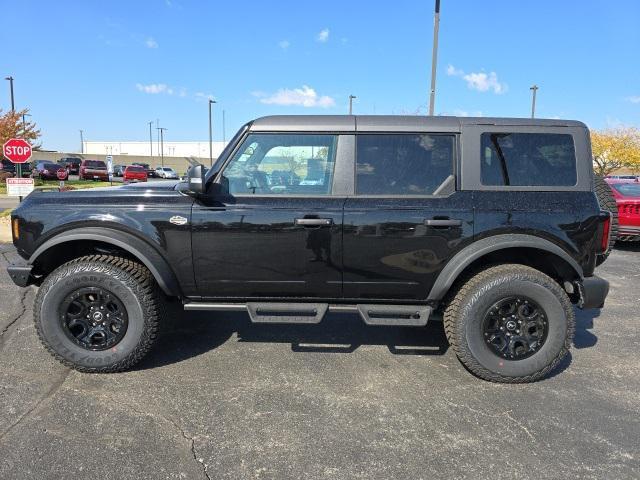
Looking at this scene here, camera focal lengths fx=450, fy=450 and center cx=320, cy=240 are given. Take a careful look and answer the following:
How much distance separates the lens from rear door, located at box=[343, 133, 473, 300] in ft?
11.0

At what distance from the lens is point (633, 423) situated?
290 cm

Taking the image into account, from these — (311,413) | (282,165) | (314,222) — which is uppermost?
(282,165)

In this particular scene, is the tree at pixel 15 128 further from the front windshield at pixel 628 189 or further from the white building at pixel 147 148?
the white building at pixel 147 148

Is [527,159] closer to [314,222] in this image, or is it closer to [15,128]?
[314,222]

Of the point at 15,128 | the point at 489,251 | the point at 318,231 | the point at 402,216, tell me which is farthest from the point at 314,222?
the point at 15,128

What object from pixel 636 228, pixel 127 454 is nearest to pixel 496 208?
pixel 127 454

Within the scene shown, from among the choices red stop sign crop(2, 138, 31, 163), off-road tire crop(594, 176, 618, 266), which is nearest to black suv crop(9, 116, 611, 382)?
off-road tire crop(594, 176, 618, 266)

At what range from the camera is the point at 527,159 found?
11.4ft

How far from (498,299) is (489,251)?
377mm

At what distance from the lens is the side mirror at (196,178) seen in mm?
3256

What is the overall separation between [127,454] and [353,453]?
1.27m

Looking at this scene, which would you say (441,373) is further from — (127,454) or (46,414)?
(46,414)

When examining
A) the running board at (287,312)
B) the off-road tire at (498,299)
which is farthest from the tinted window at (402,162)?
the running board at (287,312)

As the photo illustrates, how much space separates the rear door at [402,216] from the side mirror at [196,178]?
42.9 inches
